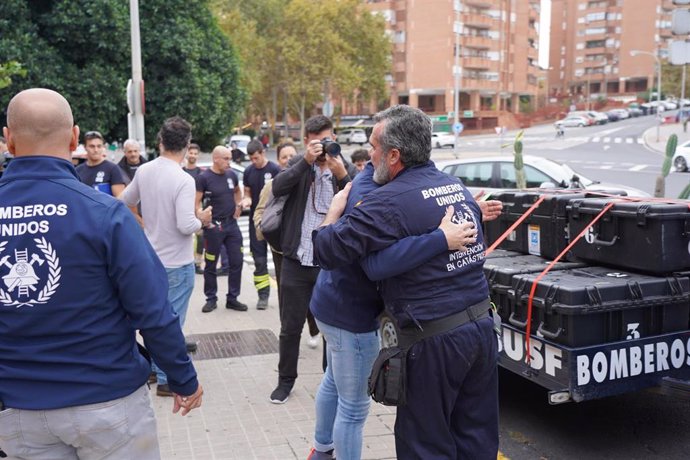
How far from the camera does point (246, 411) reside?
16.5 ft

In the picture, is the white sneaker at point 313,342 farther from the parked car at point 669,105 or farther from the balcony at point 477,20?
the parked car at point 669,105

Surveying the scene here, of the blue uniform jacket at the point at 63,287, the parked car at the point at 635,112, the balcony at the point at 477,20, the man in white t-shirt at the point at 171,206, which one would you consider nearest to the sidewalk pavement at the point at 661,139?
the parked car at the point at 635,112

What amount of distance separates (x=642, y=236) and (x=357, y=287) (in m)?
1.98

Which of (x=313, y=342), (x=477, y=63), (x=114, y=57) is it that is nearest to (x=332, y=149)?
(x=313, y=342)

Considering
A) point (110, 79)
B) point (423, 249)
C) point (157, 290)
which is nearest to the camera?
point (157, 290)

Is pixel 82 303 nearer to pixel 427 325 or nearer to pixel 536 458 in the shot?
pixel 427 325

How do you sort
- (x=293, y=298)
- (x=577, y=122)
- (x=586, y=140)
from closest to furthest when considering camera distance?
(x=293, y=298), (x=586, y=140), (x=577, y=122)

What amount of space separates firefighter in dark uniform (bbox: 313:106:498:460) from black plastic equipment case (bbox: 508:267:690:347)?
110 cm

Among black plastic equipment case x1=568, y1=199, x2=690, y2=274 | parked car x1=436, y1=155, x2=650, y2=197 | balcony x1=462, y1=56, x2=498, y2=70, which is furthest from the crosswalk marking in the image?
black plastic equipment case x1=568, y1=199, x2=690, y2=274

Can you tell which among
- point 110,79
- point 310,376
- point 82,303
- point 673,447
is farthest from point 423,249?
point 110,79

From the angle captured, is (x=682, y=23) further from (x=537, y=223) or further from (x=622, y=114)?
(x=622, y=114)

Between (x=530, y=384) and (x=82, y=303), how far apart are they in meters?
4.37

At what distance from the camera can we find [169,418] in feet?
16.0

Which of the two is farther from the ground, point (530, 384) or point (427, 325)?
point (427, 325)
